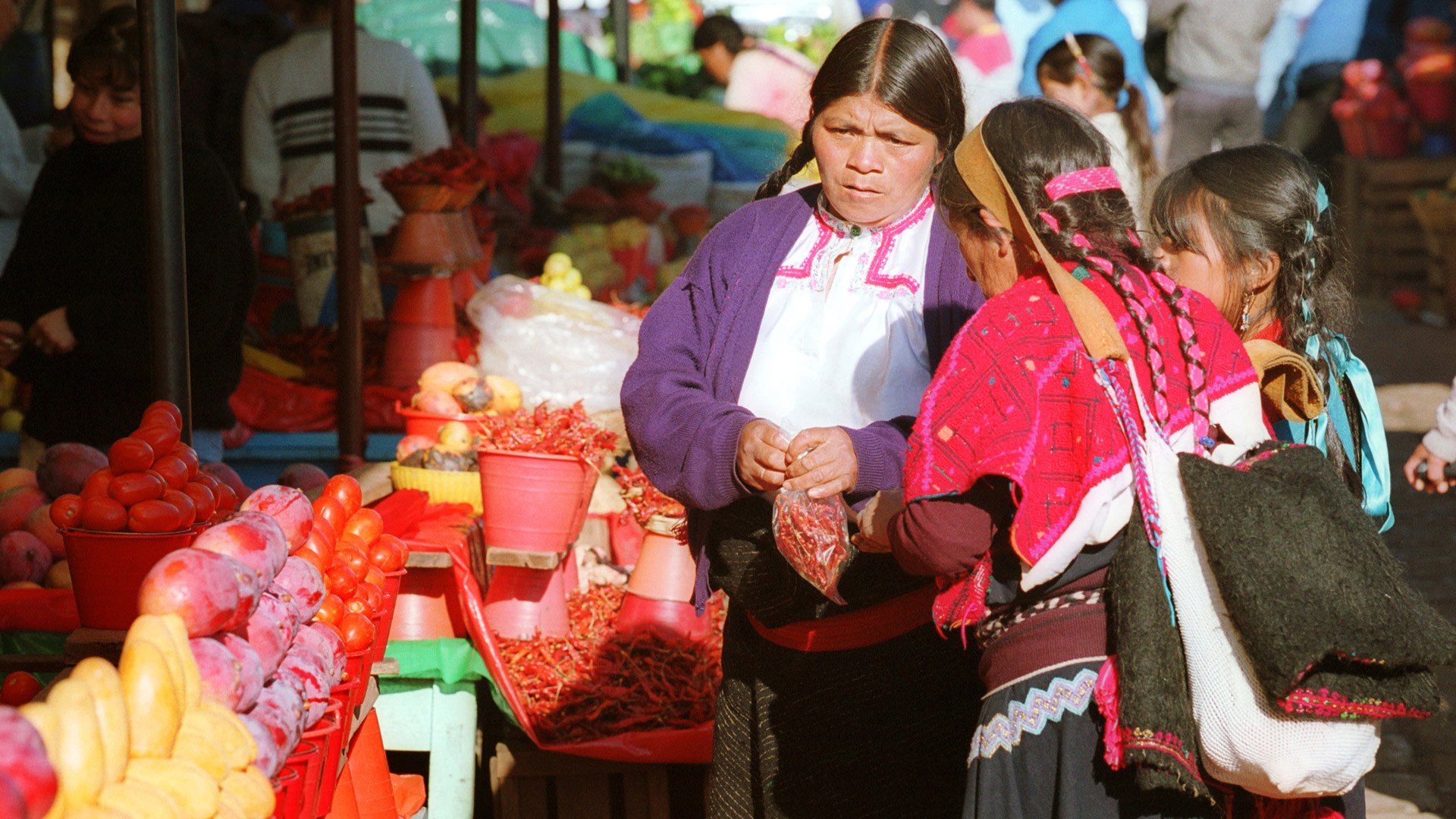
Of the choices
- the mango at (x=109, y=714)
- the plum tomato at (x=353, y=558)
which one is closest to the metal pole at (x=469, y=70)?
the plum tomato at (x=353, y=558)

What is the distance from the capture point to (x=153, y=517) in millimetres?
1794

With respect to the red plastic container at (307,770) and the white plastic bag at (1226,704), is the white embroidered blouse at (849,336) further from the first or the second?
the red plastic container at (307,770)

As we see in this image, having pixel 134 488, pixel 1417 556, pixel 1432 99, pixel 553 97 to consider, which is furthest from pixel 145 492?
pixel 1432 99

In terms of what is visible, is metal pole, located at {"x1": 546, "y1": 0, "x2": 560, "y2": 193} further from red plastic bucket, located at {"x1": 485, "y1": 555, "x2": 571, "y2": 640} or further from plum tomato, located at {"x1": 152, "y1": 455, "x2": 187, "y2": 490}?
plum tomato, located at {"x1": 152, "y1": 455, "x2": 187, "y2": 490}

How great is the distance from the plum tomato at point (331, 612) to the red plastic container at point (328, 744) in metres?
0.13

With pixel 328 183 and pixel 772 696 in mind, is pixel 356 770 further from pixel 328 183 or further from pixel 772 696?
pixel 328 183

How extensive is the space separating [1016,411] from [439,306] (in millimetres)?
3191

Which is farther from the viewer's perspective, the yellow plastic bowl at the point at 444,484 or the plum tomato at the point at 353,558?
the yellow plastic bowl at the point at 444,484

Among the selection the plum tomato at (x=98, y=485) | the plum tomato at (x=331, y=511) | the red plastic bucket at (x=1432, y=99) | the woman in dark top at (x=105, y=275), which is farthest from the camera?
the red plastic bucket at (x=1432, y=99)

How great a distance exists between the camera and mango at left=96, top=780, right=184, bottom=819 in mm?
1141

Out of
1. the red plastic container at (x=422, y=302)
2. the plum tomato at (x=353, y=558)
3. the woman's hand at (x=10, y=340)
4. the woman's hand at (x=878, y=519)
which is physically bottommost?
→ the red plastic container at (x=422, y=302)

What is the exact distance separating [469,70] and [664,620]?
137 inches

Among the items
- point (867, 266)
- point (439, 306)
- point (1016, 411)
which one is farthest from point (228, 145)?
point (1016, 411)

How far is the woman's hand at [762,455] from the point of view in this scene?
1811 millimetres
